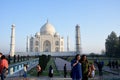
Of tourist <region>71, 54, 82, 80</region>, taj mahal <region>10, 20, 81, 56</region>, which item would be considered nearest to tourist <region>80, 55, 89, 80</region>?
tourist <region>71, 54, 82, 80</region>

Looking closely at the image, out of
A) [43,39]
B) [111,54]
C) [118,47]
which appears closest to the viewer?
[118,47]

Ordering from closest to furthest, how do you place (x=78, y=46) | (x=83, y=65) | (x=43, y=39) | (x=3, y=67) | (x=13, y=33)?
(x=83, y=65) → (x=3, y=67) → (x=13, y=33) → (x=78, y=46) → (x=43, y=39)

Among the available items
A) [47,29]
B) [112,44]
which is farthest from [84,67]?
[47,29]

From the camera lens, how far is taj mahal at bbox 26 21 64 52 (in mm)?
69750

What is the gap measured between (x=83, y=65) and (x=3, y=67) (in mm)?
2389

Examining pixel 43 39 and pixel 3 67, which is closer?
pixel 3 67

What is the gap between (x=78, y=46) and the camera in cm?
5834

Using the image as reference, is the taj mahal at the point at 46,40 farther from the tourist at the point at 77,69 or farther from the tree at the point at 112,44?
the tourist at the point at 77,69

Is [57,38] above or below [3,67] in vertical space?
above

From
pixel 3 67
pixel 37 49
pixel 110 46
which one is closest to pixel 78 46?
pixel 110 46

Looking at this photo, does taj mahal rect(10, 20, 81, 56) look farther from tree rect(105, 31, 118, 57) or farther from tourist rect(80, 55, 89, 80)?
tourist rect(80, 55, 89, 80)

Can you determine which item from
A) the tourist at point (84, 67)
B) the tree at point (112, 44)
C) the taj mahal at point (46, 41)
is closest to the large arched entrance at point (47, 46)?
the taj mahal at point (46, 41)

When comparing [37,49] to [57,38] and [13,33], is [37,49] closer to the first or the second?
[57,38]

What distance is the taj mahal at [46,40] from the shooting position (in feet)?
229
